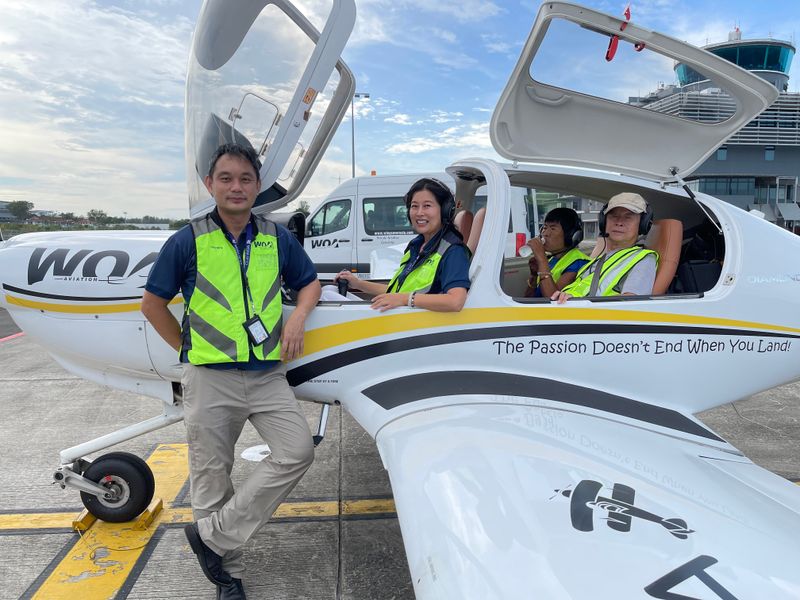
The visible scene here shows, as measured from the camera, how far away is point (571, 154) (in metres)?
3.02

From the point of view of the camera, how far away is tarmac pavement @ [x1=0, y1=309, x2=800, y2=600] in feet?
7.81

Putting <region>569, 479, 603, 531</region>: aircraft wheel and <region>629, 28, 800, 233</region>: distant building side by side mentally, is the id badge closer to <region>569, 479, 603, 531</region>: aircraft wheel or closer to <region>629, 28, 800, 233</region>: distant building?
<region>569, 479, 603, 531</region>: aircraft wheel

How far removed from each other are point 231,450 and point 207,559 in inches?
17.7

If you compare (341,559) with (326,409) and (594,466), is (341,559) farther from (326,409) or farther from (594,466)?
(594,466)

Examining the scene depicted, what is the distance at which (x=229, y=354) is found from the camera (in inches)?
84.3

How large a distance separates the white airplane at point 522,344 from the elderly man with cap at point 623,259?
0.14 metres

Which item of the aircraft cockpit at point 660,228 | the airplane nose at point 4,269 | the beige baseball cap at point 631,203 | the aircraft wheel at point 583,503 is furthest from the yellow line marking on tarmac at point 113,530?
the beige baseball cap at point 631,203

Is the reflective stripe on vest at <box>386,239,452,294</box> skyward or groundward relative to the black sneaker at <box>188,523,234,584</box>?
skyward

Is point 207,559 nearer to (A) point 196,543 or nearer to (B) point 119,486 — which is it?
(A) point 196,543

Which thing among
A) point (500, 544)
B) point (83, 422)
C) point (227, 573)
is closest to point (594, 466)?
point (500, 544)

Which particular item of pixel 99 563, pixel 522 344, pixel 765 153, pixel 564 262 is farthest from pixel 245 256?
pixel 765 153

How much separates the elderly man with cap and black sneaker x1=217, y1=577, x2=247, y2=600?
1950 mm

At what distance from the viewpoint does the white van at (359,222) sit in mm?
9344

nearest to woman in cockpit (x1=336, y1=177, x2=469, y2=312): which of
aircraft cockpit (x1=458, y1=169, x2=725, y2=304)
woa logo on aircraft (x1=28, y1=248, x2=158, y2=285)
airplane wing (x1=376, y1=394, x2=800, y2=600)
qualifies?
aircraft cockpit (x1=458, y1=169, x2=725, y2=304)
